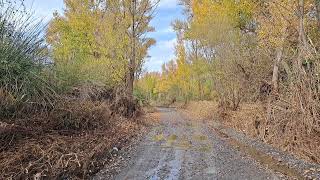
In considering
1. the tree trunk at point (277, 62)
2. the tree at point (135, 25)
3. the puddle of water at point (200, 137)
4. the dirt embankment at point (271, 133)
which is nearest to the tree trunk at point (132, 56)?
the tree at point (135, 25)

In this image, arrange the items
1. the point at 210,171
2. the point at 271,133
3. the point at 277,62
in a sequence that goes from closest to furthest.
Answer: the point at 210,171, the point at 271,133, the point at 277,62

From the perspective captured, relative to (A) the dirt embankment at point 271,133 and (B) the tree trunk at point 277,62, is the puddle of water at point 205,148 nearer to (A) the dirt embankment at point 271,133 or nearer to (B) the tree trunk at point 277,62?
(A) the dirt embankment at point 271,133

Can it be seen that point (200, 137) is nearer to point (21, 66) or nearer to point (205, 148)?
point (205, 148)

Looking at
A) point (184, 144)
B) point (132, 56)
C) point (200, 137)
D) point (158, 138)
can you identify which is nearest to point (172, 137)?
point (158, 138)

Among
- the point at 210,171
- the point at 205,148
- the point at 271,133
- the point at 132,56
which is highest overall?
the point at 132,56

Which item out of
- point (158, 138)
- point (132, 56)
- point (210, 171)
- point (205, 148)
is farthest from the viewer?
point (132, 56)

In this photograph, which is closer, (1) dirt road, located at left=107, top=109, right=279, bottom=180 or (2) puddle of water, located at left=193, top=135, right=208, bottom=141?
(1) dirt road, located at left=107, top=109, right=279, bottom=180

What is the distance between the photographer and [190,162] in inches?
382

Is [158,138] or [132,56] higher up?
[132,56]

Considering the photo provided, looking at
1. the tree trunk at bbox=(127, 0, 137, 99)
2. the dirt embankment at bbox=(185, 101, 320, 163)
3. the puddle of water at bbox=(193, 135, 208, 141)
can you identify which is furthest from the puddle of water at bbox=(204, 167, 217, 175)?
the tree trunk at bbox=(127, 0, 137, 99)

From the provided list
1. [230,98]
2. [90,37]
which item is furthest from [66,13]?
[230,98]

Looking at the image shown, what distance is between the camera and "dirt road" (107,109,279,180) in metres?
8.26

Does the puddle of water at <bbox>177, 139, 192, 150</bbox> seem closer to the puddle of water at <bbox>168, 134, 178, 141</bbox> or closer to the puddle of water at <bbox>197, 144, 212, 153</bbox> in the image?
the puddle of water at <bbox>197, 144, 212, 153</bbox>

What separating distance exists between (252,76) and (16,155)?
49.7 feet
